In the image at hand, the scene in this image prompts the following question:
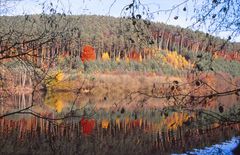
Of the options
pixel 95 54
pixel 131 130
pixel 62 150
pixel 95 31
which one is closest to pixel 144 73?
pixel 95 54

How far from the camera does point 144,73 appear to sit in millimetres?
63031

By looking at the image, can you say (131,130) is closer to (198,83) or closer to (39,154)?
(39,154)

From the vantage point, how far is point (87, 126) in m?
15.7

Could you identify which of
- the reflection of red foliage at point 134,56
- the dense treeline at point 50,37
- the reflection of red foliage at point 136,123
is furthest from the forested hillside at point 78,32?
the reflection of red foliage at point 134,56

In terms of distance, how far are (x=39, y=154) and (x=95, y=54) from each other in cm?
6410

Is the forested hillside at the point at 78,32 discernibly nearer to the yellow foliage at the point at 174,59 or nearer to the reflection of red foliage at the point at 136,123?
the reflection of red foliage at the point at 136,123

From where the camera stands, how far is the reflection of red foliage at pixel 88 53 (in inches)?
2594

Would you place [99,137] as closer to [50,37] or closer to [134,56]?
[50,37]

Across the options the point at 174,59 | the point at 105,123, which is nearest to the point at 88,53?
the point at 174,59

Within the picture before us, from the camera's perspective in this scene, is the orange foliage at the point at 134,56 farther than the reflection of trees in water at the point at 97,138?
Yes

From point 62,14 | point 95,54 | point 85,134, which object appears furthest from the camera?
point 95,54

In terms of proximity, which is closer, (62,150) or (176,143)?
(62,150)

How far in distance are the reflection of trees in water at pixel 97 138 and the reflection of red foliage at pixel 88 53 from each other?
162 ft

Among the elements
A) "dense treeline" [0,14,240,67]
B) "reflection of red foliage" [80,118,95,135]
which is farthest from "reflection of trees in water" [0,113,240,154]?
"dense treeline" [0,14,240,67]
